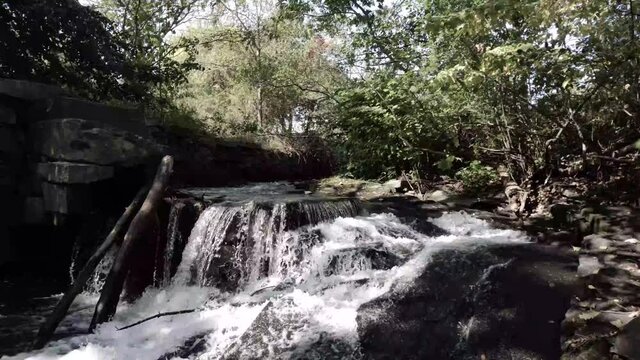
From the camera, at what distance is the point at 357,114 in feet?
32.9

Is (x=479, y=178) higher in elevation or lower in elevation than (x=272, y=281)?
higher

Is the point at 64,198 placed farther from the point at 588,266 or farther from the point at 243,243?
the point at 588,266

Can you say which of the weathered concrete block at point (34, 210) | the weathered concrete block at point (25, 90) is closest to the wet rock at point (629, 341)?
the weathered concrete block at point (34, 210)

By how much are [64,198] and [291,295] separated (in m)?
3.48

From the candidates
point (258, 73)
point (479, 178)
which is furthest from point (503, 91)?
point (258, 73)

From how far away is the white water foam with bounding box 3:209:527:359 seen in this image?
4477 millimetres

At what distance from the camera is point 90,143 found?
6.21m

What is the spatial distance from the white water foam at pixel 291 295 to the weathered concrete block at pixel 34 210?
54.5 inches

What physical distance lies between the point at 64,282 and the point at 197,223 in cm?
245

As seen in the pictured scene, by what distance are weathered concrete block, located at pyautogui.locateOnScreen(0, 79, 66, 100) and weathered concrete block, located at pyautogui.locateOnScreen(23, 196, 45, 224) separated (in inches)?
57.8

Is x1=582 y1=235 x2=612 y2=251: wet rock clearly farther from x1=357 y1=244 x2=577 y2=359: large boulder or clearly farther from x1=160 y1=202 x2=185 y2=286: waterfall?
x1=160 y1=202 x2=185 y2=286: waterfall

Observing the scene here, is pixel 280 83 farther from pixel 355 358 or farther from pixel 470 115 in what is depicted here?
pixel 355 358

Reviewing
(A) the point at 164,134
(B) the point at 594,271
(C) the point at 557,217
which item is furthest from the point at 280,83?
(B) the point at 594,271

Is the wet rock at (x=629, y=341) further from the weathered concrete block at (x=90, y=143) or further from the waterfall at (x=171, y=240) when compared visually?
the weathered concrete block at (x=90, y=143)
